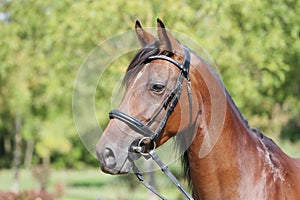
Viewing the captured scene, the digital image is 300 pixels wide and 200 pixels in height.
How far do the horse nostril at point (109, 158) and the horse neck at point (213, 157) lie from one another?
488 mm

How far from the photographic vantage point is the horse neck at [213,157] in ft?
10.6

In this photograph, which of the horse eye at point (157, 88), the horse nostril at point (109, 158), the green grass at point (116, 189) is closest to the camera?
the horse nostril at point (109, 158)

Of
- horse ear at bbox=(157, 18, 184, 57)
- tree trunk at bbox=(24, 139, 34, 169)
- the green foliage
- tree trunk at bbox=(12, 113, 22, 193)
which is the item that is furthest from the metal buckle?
tree trunk at bbox=(24, 139, 34, 169)

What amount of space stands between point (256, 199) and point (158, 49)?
3.35ft

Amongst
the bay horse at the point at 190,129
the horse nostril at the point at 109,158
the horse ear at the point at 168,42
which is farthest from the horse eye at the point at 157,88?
the horse nostril at the point at 109,158

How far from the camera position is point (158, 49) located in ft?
10.5

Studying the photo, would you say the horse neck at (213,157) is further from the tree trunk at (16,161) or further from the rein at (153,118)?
the tree trunk at (16,161)

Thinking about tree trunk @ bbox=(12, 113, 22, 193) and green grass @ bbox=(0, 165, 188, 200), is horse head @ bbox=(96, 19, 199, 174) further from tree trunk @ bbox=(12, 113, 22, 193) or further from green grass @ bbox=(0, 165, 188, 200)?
tree trunk @ bbox=(12, 113, 22, 193)

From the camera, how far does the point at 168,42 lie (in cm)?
320

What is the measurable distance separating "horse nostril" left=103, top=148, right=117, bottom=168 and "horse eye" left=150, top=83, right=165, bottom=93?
0.41 metres

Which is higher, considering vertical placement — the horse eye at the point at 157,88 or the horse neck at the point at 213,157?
the horse eye at the point at 157,88

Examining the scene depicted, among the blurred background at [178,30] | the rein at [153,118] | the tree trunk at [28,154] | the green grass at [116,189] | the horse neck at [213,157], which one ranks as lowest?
the tree trunk at [28,154]

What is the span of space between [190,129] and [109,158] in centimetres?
51

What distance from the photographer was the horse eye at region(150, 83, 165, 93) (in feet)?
10.2
